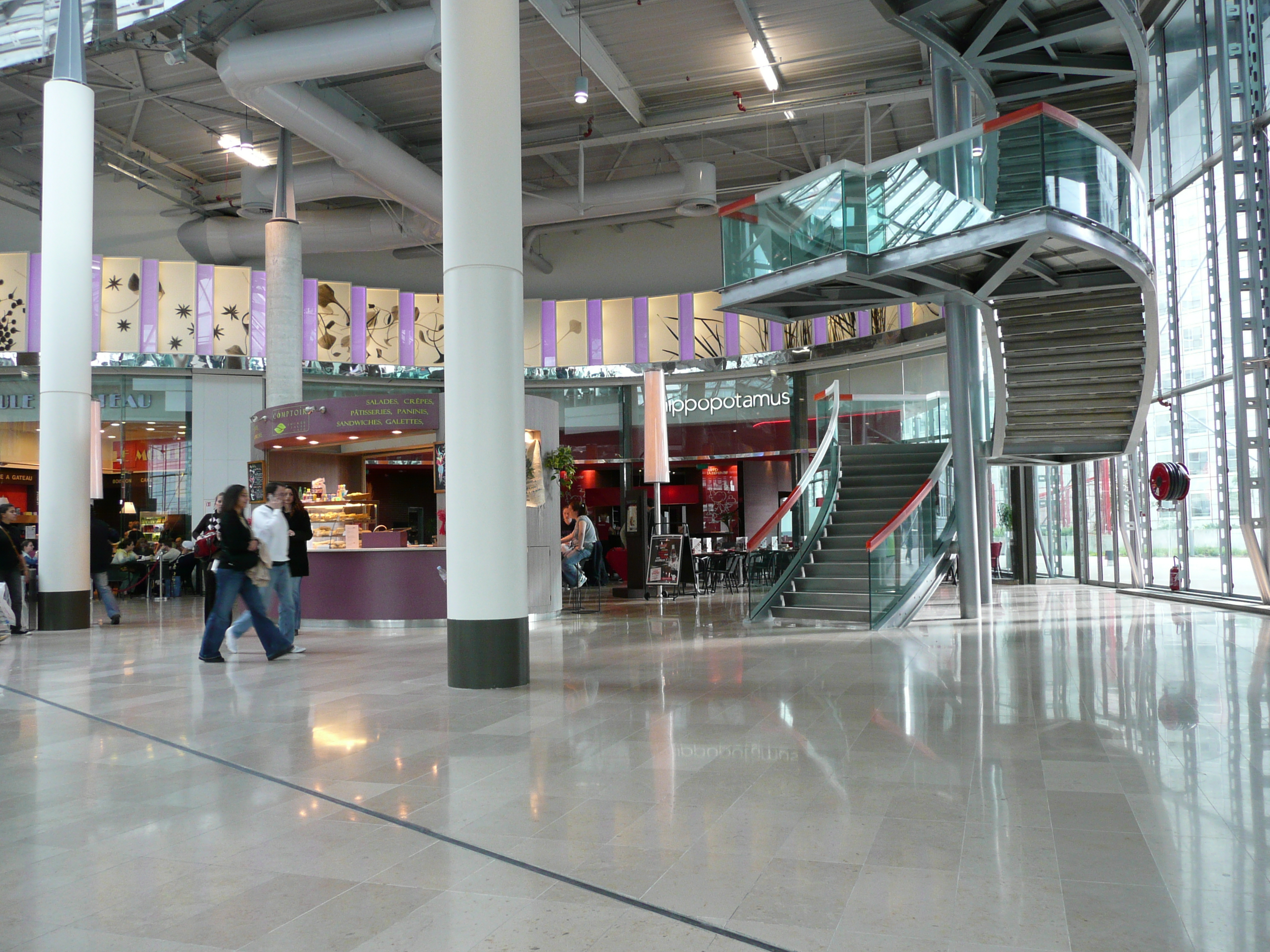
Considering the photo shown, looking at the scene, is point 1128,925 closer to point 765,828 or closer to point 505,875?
point 765,828

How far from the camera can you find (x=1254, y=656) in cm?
788

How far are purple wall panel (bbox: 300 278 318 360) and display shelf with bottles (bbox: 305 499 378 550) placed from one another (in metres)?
7.85

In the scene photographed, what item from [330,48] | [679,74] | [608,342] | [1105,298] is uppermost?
[679,74]

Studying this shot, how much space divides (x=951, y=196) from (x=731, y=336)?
12.3m

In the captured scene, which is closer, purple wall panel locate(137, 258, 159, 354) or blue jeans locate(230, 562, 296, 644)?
blue jeans locate(230, 562, 296, 644)

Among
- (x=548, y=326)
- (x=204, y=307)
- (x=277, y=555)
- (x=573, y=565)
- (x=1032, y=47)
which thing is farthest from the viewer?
(x=548, y=326)

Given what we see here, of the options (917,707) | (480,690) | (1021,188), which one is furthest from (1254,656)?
(480,690)

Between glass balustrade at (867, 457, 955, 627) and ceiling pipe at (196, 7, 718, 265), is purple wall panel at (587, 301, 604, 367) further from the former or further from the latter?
glass balustrade at (867, 457, 955, 627)

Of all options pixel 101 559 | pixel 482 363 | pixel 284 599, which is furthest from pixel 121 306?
pixel 482 363

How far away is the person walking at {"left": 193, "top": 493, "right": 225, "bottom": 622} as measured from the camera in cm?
954

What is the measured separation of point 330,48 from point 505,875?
471 inches

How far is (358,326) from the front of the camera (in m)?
21.3

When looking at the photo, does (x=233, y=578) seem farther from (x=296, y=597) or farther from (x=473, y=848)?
(x=473, y=848)

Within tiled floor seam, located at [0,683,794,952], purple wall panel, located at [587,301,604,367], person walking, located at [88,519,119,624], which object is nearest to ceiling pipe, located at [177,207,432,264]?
purple wall panel, located at [587,301,604,367]
